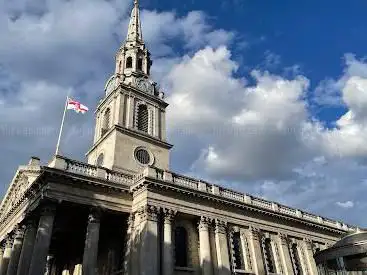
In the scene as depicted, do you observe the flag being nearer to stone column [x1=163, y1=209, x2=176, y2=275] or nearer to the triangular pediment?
the triangular pediment

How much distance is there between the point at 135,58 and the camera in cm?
4103

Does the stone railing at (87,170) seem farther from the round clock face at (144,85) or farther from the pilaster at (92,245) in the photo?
the round clock face at (144,85)

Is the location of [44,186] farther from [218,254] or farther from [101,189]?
[218,254]

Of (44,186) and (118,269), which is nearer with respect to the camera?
(44,186)

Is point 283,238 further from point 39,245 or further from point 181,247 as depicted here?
point 39,245

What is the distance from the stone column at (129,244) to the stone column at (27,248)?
5974 millimetres

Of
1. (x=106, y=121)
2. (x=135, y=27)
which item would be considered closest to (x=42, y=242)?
(x=106, y=121)

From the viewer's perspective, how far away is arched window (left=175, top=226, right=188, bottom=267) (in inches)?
1018

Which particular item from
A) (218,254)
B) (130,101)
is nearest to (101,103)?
(130,101)

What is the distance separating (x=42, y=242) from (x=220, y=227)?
41.7 feet

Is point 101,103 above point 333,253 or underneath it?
above

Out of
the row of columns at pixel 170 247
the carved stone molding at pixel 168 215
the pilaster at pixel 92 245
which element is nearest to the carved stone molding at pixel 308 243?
the row of columns at pixel 170 247

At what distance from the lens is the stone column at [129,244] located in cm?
2395

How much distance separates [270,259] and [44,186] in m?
19.1
